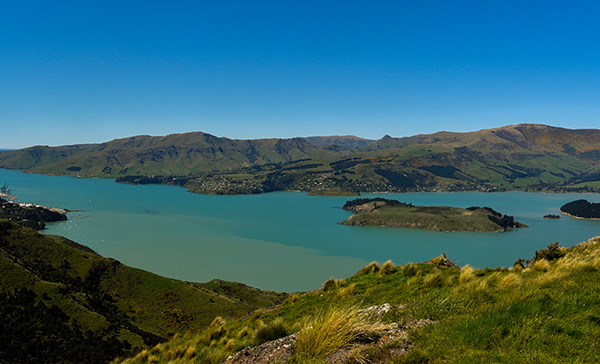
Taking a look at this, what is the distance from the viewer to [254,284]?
9250 centimetres

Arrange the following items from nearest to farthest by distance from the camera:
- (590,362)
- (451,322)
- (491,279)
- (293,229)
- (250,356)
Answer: (590,362)
(451,322)
(250,356)
(491,279)
(293,229)

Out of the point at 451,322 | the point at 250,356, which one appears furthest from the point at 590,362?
the point at 250,356

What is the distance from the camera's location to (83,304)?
145 ft

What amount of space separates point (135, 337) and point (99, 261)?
2730 cm

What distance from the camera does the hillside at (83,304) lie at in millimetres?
33125

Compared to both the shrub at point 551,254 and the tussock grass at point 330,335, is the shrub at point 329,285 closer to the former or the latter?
the shrub at point 551,254

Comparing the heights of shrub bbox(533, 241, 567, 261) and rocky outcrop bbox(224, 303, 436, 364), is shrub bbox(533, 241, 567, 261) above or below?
below

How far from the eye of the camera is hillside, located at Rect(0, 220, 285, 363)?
109ft

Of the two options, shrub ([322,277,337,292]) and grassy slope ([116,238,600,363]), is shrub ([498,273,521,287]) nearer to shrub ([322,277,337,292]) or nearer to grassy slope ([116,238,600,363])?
grassy slope ([116,238,600,363])

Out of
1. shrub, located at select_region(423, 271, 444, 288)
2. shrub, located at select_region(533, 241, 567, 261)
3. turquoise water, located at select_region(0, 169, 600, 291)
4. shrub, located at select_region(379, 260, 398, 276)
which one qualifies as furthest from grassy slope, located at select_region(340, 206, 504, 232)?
shrub, located at select_region(423, 271, 444, 288)

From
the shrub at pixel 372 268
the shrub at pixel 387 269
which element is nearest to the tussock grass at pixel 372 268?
the shrub at pixel 372 268

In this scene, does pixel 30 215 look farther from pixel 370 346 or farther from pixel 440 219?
pixel 440 219

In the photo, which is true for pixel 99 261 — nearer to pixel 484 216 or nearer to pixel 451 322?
pixel 451 322

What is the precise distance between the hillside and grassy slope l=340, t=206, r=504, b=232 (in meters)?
113
